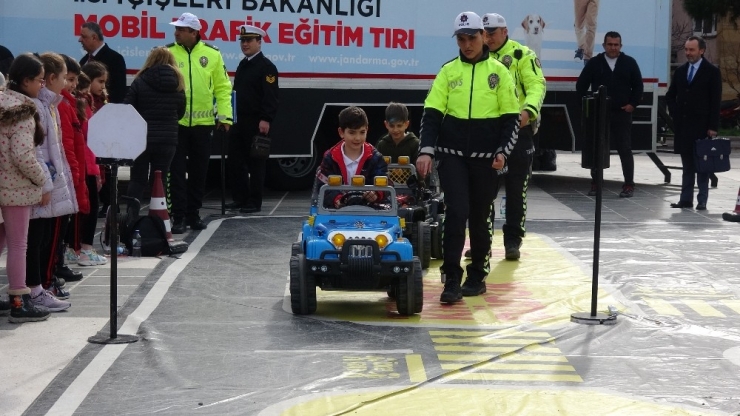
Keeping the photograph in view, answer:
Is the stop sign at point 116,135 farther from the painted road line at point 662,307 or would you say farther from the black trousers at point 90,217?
the painted road line at point 662,307

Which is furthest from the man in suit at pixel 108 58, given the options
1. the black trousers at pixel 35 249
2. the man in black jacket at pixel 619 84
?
the man in black jacket at pixel 619 84

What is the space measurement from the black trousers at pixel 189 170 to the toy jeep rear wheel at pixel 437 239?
2.82m

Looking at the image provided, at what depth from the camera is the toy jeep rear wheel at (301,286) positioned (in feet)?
26.8

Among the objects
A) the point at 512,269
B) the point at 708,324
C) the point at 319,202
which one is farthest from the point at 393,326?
the point at 512,269

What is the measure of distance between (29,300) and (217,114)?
200 inches

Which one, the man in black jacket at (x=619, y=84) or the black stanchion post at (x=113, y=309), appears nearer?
the black stanchion post at (x=113, y=309)

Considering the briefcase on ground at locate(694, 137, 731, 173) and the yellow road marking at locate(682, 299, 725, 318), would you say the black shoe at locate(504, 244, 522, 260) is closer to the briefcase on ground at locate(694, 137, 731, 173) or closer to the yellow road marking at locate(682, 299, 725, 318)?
the yellow road marking at locate(682, 299, 725, 318)

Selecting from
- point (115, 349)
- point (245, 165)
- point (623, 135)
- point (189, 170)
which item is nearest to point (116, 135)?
point (115, 349)

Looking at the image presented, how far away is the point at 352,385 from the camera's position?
6473 mm

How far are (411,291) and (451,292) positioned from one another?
2.15ft

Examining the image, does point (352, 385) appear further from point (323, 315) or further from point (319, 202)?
point (319, 202)

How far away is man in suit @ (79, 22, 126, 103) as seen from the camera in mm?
12656

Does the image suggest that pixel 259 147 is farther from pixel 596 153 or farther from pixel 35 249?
pixel 596 153

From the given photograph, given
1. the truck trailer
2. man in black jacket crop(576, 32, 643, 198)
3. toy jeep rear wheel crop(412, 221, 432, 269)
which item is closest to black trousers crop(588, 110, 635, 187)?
man in black jacket crop(576, 32, 643, 198)
